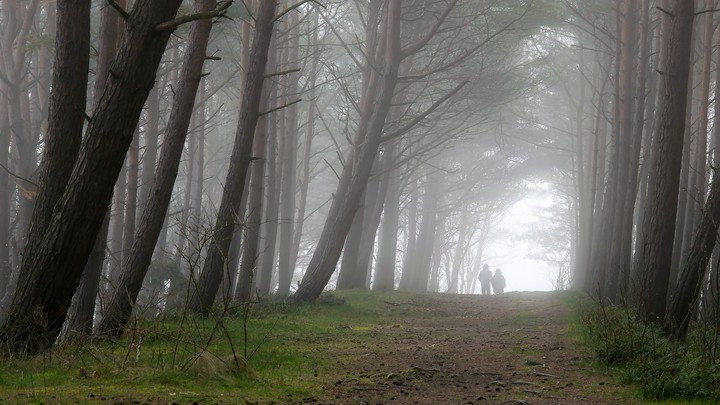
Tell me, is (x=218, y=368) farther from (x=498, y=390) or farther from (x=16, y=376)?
(x=498, y=390)

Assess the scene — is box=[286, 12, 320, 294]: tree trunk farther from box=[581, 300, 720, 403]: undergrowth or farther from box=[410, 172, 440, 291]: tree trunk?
box=[581, 300, 720, 403]: undergrowth

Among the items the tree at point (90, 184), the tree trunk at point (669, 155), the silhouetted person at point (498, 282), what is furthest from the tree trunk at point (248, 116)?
the silhouetted person at point (498, 282)

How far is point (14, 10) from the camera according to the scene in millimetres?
20266

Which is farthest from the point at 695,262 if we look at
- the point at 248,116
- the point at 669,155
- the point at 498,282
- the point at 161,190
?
the point at 498,282

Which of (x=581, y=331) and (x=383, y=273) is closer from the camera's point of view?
(x=581, y=331)

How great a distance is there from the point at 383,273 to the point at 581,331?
16364 mm

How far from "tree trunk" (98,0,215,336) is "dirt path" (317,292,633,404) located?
2793 millimetres

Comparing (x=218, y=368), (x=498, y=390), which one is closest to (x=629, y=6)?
(x=498, y=390)

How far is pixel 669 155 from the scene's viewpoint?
448 inches

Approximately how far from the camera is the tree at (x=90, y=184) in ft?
24.6

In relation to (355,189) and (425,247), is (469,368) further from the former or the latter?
(425,247)

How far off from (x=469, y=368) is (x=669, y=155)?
4624mm

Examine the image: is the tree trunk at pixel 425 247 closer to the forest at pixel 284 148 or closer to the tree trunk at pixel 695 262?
the forest at pixel 284 148

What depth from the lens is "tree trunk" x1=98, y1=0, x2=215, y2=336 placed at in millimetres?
10367
